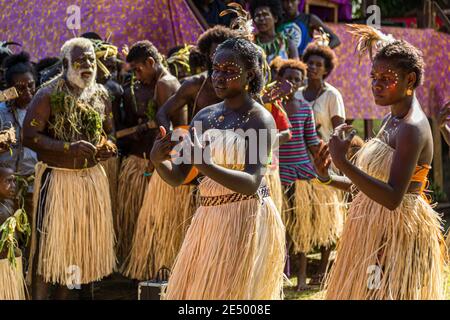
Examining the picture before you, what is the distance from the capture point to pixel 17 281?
4402 millimetres

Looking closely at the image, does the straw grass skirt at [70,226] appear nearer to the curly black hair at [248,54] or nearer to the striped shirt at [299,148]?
the striped shirt at [299,148]

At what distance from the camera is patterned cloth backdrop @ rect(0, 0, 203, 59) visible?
283 inches

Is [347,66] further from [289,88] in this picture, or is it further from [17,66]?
[17,66]

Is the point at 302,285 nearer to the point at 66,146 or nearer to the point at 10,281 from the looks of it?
the point at 66,146

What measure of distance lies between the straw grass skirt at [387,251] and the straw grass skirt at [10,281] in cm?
183

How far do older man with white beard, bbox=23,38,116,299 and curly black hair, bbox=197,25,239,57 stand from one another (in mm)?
761

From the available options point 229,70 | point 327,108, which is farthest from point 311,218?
point 229,70

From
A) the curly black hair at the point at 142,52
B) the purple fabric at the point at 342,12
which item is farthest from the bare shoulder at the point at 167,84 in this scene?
the purple fabric at the point at 342,12

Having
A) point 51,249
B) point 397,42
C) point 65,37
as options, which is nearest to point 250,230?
point 397,42

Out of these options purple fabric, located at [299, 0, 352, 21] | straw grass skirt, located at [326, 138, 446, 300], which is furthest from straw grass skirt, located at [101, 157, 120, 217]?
purple fabric, located at [299, 0, 352, 21]

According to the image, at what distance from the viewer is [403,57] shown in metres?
3.47

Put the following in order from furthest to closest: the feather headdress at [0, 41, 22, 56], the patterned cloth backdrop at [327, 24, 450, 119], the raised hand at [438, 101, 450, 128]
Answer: the patterned cloth backdrop at [327, 24, 450, 119]
the feather headdress at [0, 41, 22, 56]
the raised hand at [438, 101, 450, 128]

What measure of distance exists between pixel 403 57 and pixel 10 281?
8.06ft

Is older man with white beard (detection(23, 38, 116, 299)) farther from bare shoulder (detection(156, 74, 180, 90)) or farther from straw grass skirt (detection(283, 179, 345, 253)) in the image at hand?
straw grass skirt (detection(283, 179, 345, 253))
